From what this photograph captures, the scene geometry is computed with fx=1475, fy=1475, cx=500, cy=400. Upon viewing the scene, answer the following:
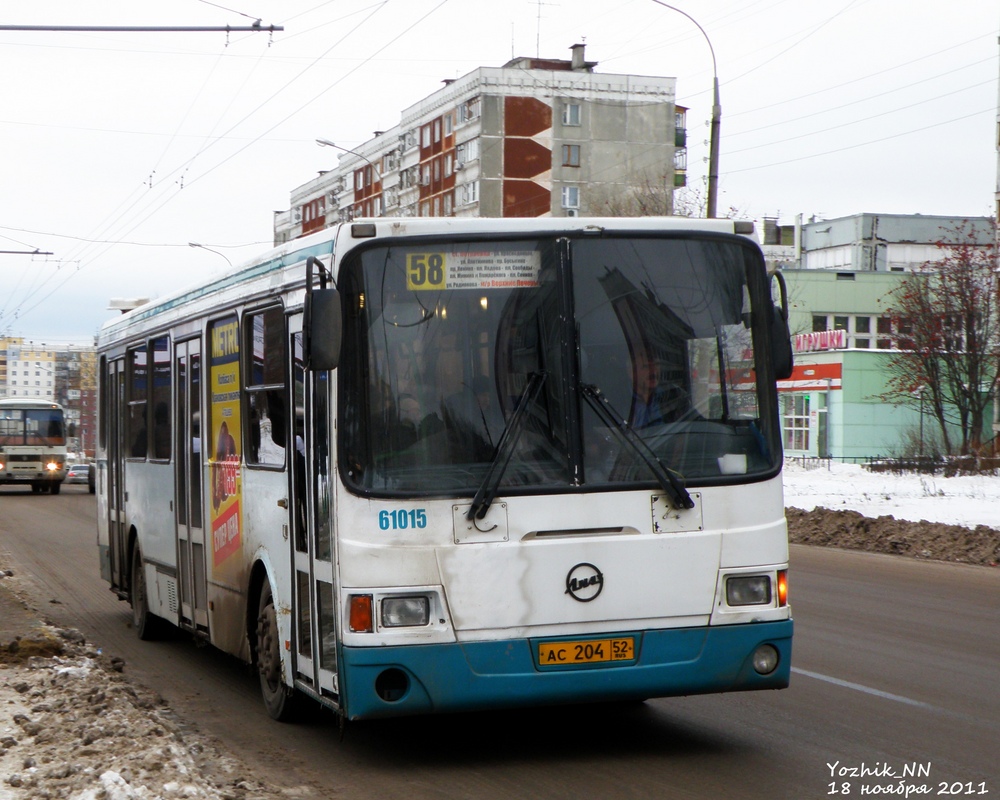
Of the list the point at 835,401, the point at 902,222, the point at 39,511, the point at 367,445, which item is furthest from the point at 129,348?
the point at 902,222

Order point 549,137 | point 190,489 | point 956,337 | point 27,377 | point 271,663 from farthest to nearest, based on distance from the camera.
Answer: point 27,377
point 549,137
point 956,337
point 190,489
point 271,663

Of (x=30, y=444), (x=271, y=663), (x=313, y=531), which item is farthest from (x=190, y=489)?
(x=30, y=444)

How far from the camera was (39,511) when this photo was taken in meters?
35.8

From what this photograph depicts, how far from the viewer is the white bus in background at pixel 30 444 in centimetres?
4609

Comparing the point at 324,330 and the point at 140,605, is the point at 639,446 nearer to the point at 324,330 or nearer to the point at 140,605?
the point at 324,330

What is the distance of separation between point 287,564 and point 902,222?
87.2 metres

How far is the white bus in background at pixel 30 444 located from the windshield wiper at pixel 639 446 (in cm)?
4225

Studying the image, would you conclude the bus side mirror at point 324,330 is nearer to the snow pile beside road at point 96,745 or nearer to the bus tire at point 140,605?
the snow pile beside road at point 96,745

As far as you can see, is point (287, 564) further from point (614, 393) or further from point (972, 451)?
point (972, 451)

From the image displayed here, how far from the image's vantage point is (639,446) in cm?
673

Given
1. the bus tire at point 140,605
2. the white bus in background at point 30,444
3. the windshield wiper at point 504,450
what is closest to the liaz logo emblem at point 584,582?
the windshield wiper at point 504,450

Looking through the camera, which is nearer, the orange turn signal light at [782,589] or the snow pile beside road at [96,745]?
the snow pile beside road at [96,745]

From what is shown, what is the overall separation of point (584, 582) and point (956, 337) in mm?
40770

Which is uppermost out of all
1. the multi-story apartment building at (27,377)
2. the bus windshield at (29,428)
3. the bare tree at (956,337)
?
the multi-story apartment building at (27,377)
